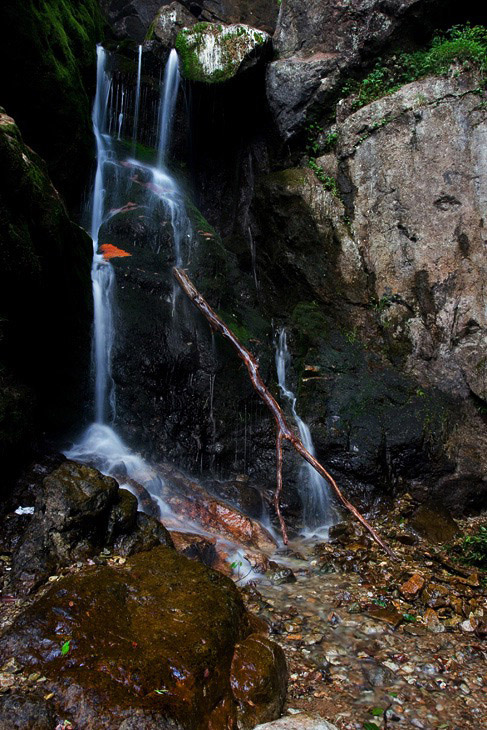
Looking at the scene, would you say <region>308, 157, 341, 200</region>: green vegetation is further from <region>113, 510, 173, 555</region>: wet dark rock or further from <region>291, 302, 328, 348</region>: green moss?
<region>113, 510, 173, 555</region>: wet dark rock

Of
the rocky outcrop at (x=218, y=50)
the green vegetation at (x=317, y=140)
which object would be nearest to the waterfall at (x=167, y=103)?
the rocky outcrop at (x=218, y=50)

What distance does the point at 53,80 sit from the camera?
307 inches

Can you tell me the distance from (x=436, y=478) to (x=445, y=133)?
21.7 ft

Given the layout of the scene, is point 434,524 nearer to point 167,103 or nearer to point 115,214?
point 115,214

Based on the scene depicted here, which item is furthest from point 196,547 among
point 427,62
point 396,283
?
point 427,62

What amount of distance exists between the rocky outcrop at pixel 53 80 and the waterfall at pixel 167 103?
2667 millimetres

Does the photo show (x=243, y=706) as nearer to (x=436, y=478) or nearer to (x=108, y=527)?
(x=108, y=527)

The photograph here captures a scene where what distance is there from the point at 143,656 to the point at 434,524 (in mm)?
4872

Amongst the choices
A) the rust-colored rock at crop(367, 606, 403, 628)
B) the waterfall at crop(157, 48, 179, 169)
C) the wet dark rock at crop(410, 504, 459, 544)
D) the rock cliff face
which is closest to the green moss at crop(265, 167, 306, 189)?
the rock cliff face

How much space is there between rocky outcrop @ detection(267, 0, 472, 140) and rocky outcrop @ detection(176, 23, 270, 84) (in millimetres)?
615

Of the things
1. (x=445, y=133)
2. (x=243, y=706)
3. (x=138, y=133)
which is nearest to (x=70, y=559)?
(x=243, y=706)

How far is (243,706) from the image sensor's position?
259 centimetres

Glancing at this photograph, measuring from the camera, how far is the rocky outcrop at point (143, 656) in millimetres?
2316

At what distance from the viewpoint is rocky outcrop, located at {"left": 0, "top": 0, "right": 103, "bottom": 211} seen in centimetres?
710
